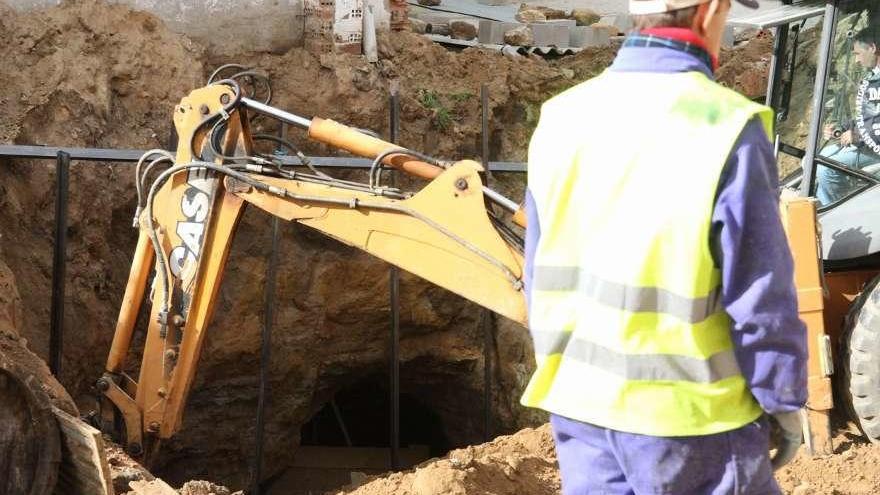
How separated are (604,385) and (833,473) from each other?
3071mm

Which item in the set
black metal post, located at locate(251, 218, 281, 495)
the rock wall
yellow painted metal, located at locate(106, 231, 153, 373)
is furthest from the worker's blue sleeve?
the rock wall

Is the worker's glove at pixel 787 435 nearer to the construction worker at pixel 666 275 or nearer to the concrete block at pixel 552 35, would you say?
the construction worker at pixel 666 275

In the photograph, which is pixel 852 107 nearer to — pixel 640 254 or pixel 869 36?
pixel 869 36

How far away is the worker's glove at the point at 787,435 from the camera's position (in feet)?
8.46

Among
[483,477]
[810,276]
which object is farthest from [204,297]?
[810,276]

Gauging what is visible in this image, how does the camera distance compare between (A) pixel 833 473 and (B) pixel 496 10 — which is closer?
(A) pixel 833 473

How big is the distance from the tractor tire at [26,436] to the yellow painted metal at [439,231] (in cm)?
138

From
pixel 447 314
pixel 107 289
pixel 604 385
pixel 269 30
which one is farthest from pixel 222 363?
pixel 604 385

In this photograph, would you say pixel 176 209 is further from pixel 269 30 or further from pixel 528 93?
pixel 528 93

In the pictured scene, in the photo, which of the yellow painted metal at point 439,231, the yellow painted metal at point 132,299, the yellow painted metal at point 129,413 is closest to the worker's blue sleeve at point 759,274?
the yellow painted metal at point 439,231

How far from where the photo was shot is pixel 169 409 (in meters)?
5.82

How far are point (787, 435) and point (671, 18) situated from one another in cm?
97

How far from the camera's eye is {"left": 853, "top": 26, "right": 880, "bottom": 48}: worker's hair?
5586 millimetres

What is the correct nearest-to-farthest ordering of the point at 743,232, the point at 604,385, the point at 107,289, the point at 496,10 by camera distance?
1. the point at 743,232
2. the point at 604,385
3. the point at 107,289
4. the point at 496,10
